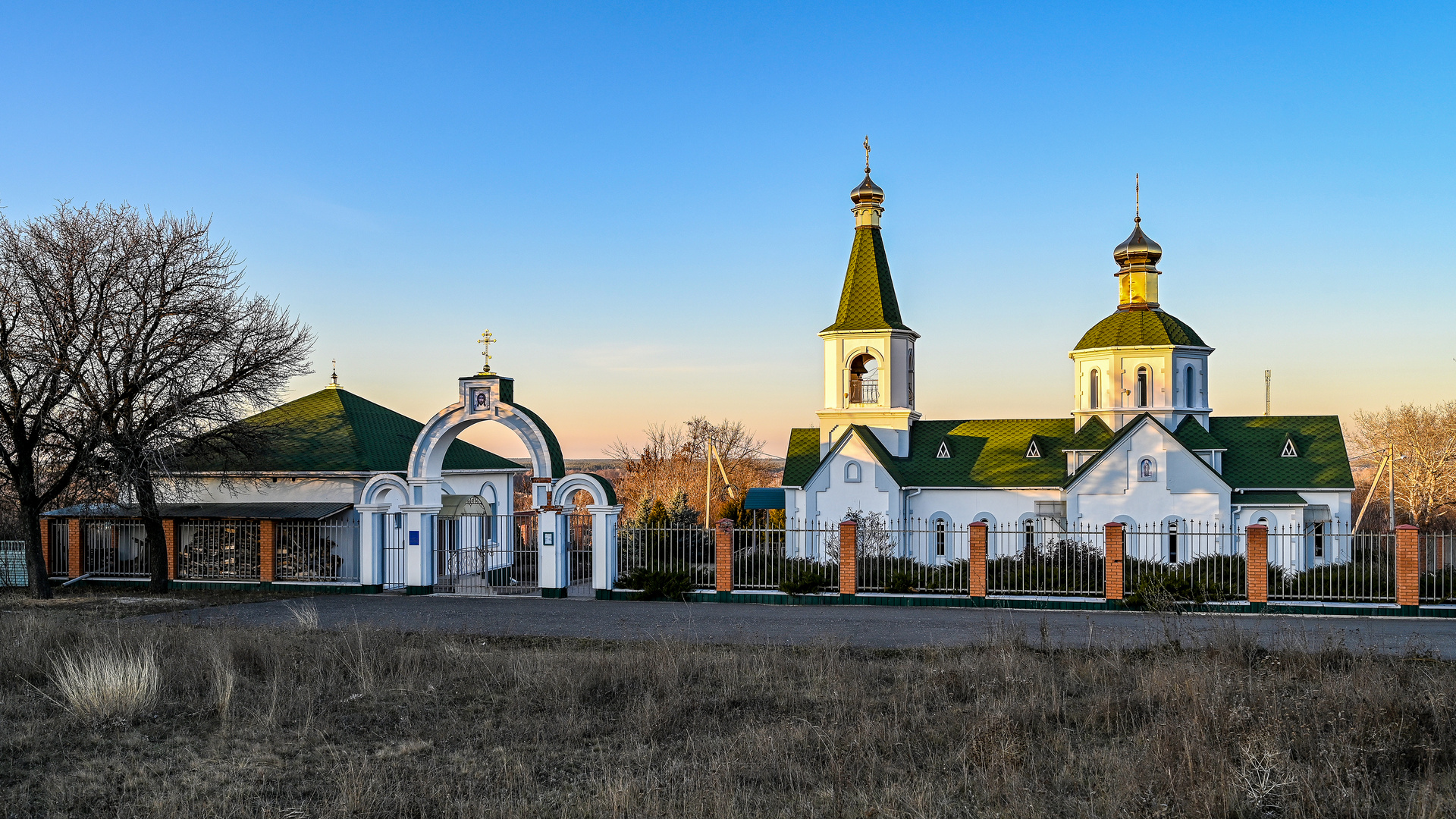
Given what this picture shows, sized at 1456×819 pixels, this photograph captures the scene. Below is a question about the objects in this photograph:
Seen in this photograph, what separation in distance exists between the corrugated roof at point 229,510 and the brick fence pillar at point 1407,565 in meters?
19.8

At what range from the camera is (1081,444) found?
107 feet

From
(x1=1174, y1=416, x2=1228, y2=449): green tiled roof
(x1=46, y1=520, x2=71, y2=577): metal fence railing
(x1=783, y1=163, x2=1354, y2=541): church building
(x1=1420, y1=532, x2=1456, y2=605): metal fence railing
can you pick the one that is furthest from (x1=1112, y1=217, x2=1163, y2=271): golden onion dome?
(x1=46, y1=520, x2=71, y2=577): metal fence railing

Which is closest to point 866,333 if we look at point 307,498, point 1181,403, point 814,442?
point 814,442

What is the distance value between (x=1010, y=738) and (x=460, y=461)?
2168 centimetres

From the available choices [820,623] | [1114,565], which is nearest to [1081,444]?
[1114,565]

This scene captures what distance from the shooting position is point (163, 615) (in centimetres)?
1628

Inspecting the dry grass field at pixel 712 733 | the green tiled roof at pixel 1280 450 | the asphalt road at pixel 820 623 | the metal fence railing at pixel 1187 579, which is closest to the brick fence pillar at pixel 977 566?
the asphalt road at pixel 820 623

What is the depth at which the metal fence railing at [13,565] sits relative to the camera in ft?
73.8

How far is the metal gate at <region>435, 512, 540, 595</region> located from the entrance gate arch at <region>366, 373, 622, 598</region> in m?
0.54

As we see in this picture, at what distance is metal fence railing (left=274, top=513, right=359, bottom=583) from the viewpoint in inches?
860

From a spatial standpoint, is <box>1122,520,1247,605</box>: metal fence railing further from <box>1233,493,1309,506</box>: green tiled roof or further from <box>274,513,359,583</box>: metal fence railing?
<box>274,513,359,583</box>: metal fence railing

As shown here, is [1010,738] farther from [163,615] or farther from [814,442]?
[814,442]

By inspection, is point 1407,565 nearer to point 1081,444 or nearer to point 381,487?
point 1081,444

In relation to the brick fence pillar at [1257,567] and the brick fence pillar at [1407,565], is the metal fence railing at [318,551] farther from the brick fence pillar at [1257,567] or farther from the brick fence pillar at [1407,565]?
the brick fence pillar at [1407,565]
